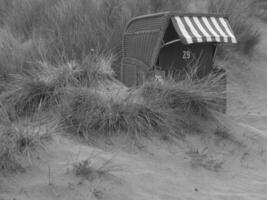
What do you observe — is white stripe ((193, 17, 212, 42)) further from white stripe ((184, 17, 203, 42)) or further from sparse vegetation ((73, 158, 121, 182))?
sparse vegetation ((73, 158, 121, 182))

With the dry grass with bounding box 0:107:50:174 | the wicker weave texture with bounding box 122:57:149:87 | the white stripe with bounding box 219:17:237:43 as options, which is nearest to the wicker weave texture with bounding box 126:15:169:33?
the wicker weave texture with bounding box 122:57:149:87

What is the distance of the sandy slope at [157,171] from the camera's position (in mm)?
3229

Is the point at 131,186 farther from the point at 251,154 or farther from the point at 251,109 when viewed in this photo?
the point at 251,109

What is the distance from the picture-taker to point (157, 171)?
12.5 feet

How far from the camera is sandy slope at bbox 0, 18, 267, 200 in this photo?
3.23 meters

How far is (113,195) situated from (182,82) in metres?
1.80

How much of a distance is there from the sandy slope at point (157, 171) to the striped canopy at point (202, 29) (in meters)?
1.01

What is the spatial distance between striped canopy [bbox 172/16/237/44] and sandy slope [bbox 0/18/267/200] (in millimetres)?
1009

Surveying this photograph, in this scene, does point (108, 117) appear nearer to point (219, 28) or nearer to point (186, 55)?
point (186, 55)

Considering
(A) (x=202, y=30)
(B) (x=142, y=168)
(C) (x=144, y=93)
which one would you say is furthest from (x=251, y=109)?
(B) (x=142, y=168)

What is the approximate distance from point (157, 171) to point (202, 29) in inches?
83.0

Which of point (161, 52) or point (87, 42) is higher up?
point (161, 52)

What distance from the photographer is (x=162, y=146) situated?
4.21 m

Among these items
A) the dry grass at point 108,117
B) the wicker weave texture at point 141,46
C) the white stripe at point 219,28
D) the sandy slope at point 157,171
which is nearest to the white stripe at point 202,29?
the white stripe at point 219,28
